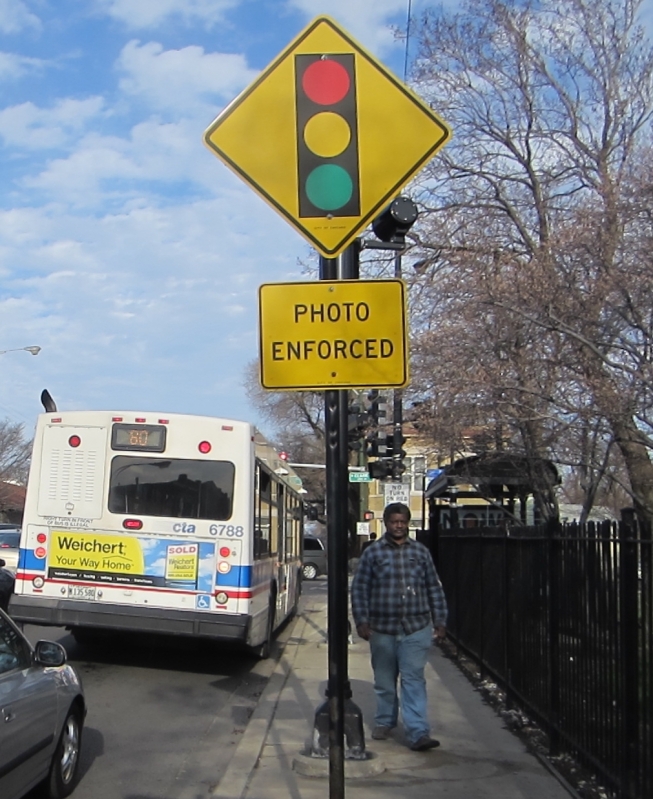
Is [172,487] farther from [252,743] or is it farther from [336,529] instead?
[336,529]

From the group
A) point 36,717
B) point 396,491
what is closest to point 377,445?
point 396,491

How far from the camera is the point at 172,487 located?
38.5ft

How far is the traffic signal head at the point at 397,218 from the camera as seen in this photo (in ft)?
26.1

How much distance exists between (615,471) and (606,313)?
12.9 ft

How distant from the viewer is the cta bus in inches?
447

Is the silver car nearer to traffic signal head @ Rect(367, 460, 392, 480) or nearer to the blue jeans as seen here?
the blue jeans

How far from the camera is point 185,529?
11516 millimetres

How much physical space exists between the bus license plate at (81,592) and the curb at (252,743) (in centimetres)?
225

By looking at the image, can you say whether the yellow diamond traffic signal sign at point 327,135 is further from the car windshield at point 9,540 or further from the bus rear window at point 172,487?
the car windshield at point 9,540

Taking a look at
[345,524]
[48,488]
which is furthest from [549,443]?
[345,524]

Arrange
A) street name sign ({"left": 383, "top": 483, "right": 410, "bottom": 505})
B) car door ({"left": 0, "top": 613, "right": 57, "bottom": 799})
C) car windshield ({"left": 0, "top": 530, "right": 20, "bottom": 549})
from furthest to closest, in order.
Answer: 1. car windshield ({"left": 0, "top": 530, "right": 20, "bottom": 549})
2. street name sign ({"left": 383, "top": 483, "right": 410, "bottom": 505})
3. car door ({"left": 0, "top": 613, "right": 57, "bottom": 799})

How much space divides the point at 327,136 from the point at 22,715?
11.3 feet

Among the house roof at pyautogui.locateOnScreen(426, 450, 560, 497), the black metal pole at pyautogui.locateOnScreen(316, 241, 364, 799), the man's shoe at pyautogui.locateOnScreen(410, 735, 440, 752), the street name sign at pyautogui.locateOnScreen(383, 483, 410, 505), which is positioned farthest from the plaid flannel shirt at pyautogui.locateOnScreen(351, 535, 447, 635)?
the street name sign at pyautogui.locateOnScreen(383, 483, 410, 505)

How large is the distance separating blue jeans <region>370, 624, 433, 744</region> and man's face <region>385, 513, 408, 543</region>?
706 mm
